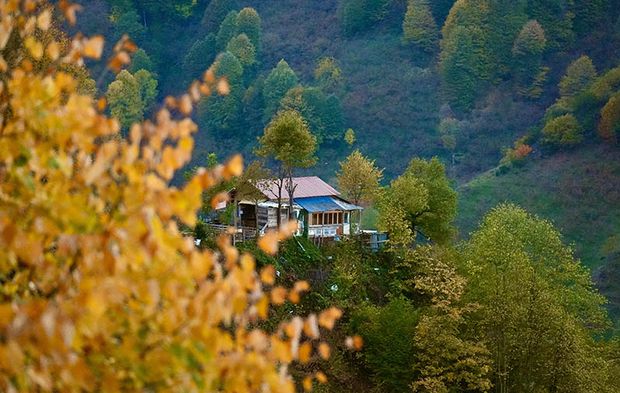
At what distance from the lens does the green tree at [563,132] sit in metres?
63.8

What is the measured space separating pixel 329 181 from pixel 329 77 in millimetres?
16354

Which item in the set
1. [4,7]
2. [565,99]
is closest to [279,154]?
[4,7]

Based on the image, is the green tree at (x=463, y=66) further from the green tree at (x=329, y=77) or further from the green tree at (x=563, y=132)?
the green tree at (x=563, y=132)

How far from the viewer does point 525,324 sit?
90.2 feet

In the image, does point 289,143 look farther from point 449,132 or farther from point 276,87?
point 276,87

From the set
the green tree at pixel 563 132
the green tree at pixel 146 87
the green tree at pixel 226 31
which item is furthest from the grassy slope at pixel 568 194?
the green tree at pixel 226 31

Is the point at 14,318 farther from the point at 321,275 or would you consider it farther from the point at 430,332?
the point at 321,275

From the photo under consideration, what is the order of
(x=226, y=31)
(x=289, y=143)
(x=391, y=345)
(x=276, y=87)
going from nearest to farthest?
1. (x=391, y=345)
2. (x=289, y=143)
3. (x=276, y=87)
4. (x=226, y=31)

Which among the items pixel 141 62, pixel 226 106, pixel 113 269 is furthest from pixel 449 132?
pixel 113 269

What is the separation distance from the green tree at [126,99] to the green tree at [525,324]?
43131mm

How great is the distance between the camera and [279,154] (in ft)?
115

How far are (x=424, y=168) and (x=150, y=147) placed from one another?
35792 millimetres

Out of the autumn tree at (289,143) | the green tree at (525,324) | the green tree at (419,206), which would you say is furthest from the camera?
the green tree at (419,206)

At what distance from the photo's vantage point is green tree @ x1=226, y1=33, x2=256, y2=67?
81688mm
